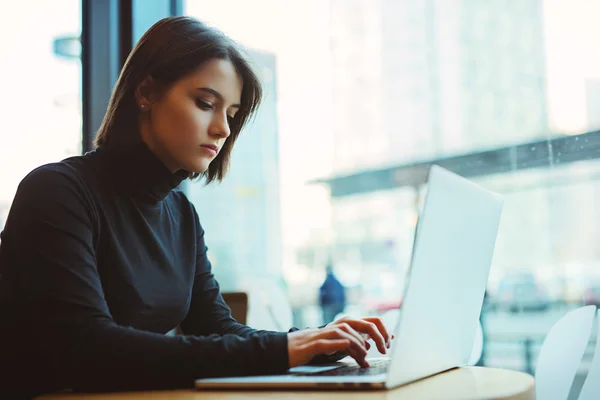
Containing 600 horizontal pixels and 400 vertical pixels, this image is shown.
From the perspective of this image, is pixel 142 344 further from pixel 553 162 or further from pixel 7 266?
pixel 553 162

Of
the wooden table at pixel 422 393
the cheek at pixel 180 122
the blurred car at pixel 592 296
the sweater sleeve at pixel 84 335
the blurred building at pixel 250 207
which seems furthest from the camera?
the blurred building at pixel 250 207

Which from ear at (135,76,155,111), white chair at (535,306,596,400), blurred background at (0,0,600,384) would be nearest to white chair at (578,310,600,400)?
white chair at (535,306,596,400)

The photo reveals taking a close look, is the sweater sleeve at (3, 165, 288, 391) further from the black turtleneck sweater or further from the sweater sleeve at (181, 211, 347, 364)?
the sweater sleeve at (181, 211, 347, 364)

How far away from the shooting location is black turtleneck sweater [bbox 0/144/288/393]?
89cm

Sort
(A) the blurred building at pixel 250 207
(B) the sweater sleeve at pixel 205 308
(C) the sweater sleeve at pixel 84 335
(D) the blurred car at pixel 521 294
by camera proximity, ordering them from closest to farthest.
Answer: (C) the sweater sleeve at pixel 84 335, (B) the sweater sleeve at pixel 205 308, (D) the blurred car at pixel 521 294, (A) the blurred building at pixel 250 207

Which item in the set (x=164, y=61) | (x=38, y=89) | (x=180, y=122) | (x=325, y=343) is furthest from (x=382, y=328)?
(x=38, y=89)

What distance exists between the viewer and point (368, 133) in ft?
6.88

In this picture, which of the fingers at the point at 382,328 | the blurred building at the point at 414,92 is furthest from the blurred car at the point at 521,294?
the fingers at the point at 382,328

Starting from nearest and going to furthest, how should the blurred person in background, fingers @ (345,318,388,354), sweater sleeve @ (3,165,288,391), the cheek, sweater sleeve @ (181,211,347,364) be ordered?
sweater sleeve @ (3,165,288,391) → fingers @ (345,318,388,354) → the cheek → sweater sleeve @ (181,211,347,364) → the blurred person in background

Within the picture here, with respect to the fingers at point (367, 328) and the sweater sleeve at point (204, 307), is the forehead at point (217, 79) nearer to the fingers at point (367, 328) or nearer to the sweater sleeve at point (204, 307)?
the sweater sleeve at point (204, 307)

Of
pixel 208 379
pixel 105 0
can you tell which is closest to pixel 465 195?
pixel 208 379

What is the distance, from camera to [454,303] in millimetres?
918

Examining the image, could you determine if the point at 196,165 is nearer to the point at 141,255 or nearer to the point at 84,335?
the point at 141,255

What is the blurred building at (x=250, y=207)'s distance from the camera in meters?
2.42
